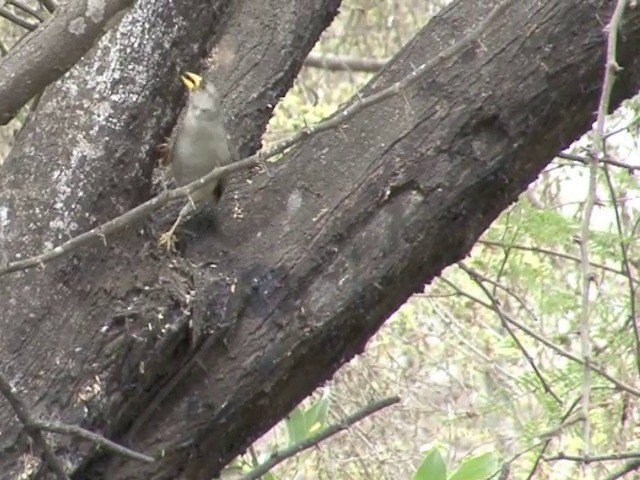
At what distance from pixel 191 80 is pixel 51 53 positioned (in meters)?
0.25

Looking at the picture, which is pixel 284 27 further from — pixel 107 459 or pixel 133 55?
pixel 107 459

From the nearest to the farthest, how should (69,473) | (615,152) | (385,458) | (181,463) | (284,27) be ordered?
(69,473)
(181,463)
(284,27)
(385,458)
(615,152)

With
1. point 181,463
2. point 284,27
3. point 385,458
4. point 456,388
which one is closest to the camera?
point 181,463

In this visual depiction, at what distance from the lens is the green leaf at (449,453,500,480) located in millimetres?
2402

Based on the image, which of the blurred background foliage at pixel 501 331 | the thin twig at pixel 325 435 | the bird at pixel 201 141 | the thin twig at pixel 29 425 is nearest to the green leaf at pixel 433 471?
the blurred background foliage at pixel 501 331

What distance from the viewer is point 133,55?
1.82 meters

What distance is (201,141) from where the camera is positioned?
1.98 meters

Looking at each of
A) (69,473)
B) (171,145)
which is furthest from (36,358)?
(171,145)

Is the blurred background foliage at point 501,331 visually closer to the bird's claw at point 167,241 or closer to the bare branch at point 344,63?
the bare branch at point 344,63

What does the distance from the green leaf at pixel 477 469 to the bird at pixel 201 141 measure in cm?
86

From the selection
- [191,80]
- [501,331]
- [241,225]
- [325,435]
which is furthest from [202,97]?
[501,331]

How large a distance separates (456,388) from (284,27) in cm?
349

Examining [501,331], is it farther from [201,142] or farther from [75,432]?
[75,432]

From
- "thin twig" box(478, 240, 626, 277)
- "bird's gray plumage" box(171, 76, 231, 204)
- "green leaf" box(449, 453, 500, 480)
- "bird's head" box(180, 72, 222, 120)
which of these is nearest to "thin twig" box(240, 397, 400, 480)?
"bird's gray plumage" box(171, 76, 231, 204)
